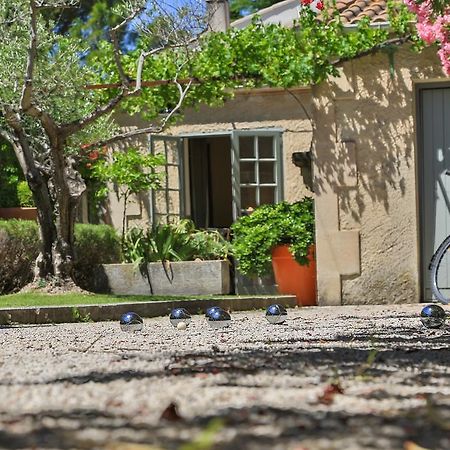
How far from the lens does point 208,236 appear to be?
14234 mm

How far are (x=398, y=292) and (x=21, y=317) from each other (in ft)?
14.1

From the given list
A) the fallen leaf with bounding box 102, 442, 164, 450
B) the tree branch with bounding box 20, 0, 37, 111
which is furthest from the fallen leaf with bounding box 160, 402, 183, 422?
the tree branch with bounding box 20, 0, 37, 111

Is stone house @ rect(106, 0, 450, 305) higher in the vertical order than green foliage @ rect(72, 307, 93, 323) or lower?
higher

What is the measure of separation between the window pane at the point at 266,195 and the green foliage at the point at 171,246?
2.35 ft

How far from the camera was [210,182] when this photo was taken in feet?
58.0

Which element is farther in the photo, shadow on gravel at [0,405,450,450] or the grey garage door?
the grey garage door

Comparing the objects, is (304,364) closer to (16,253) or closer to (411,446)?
(411,446)

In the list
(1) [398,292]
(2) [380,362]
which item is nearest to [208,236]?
(1) [398,292]

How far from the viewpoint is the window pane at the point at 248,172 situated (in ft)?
46.9

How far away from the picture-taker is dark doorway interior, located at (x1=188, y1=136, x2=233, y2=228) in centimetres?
1620

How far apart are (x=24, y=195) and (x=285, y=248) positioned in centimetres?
541

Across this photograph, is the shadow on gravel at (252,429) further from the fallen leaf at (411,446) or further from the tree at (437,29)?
the tree at (437,29)

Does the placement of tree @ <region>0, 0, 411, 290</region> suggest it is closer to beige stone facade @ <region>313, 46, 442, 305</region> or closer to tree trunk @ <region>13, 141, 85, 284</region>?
tree trunk @ <region>13, 141, 85, 284</region>

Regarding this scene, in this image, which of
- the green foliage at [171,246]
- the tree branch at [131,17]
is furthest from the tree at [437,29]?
the green foliage at [171,246]
